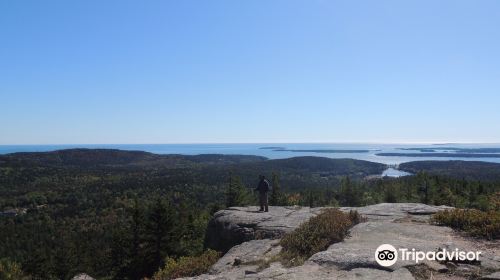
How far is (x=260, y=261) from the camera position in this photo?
45.6 feet

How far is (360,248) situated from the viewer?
518 inches

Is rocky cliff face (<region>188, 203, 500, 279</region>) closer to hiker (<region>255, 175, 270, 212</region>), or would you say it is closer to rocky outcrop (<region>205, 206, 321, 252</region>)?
rocky outcrop (<region>205, 206, 321, 252</region>)

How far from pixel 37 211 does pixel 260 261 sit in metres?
154

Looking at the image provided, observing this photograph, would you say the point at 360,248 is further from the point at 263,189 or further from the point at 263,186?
the point at 263,189

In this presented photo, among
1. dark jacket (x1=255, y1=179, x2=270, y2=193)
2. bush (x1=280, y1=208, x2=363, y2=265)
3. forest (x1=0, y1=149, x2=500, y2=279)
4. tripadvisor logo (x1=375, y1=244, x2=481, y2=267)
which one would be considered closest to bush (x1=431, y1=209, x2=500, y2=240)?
tripadvisor logo (x1=375, y1=244, x2=481, y2=267)

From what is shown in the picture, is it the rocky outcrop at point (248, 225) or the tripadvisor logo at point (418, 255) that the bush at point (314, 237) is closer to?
the tripadvisor logo at point (418, 255)

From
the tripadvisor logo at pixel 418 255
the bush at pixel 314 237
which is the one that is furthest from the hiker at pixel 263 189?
the tripadvisor logo at pixel 418 255

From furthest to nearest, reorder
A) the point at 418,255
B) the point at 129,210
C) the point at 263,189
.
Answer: the point at 129,210
the point at 263,189
the point at 418,255

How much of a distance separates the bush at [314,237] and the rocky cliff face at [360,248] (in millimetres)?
442

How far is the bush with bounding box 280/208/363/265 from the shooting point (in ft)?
45.4

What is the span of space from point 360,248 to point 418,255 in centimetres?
193

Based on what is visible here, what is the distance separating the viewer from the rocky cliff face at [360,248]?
36.0 ft

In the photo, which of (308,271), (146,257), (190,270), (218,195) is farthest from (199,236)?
(218,195)

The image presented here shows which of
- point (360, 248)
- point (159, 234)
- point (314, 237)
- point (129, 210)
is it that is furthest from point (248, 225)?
point (129, 210)
